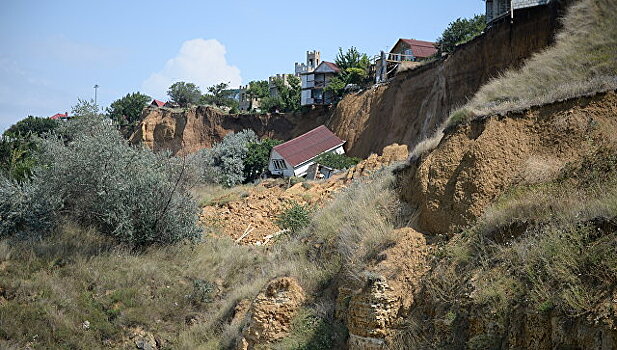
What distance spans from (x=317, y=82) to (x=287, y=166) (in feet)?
65.4

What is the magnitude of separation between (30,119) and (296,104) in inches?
1320

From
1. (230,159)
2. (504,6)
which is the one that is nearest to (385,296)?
(504,6)

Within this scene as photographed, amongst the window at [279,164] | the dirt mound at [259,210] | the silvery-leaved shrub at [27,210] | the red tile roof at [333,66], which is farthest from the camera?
the red tile roof at [333,66]

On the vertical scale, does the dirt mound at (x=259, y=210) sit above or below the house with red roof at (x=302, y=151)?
below

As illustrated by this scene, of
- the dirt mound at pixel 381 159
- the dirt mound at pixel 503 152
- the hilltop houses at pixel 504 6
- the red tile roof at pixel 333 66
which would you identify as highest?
the red tile roof at pixel 333 66

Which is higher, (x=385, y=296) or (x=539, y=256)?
(x=539, y=256)

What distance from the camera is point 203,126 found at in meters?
59.4

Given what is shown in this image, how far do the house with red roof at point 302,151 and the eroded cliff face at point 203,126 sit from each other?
6.99 metres

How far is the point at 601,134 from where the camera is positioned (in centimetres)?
941

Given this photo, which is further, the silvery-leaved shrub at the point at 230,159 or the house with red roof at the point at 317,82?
the house with red roof at the point at 317,82

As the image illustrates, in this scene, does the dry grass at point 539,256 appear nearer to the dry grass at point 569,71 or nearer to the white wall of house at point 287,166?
the dry grass at point 569,71

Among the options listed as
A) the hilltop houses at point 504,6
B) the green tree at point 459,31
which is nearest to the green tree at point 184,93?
the green tree at point 459,31

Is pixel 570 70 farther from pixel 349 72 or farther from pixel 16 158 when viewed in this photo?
pixel 349 72

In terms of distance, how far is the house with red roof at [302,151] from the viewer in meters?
Answer: 40.1
